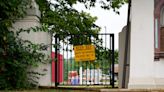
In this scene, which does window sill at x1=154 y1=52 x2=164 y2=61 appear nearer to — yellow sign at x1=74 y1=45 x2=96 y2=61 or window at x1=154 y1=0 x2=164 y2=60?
window at x1=154 y1=0 x2=164 y2=60

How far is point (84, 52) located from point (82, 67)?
1.23 meters

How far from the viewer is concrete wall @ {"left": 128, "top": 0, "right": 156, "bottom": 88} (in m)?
10.1

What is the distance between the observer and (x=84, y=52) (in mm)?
12320

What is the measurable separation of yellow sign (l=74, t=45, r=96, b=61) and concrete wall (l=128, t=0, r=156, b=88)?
2.18m

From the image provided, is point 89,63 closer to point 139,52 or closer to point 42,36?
point 42,36

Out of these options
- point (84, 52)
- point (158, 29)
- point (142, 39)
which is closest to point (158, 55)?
point (142, 39)

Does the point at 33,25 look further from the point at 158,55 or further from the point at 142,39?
the point at 158,55

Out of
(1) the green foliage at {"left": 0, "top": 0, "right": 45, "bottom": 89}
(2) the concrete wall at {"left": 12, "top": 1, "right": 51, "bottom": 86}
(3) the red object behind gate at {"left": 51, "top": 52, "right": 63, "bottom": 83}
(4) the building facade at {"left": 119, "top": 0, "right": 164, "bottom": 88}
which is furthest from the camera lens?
(3) the red object behind gate at {"left": 51, "top": 52, "right": 63, "bottom": 83}

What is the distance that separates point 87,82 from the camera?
13.2 m

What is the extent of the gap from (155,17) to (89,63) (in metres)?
3.56

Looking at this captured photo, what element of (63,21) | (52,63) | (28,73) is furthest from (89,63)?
(63,21)

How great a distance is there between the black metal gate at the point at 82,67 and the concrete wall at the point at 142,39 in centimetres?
258

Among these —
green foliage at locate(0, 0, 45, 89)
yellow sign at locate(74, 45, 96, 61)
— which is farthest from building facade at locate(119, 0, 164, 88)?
green foliage at locate(0, 0, 45, 89)

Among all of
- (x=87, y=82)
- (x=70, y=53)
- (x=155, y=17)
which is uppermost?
(x=155, y=17)
